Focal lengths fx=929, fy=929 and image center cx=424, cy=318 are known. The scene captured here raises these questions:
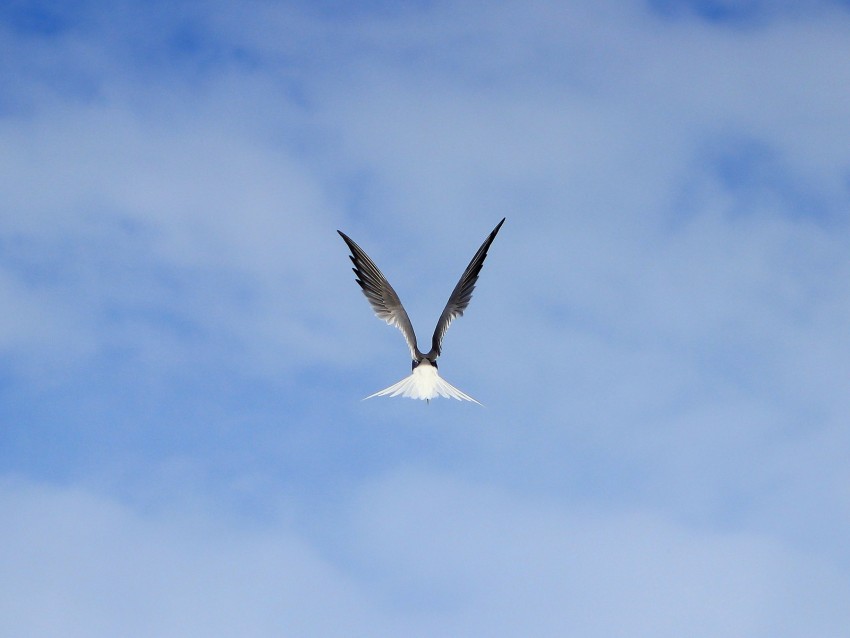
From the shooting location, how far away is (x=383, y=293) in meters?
30.2

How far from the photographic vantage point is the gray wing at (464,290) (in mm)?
29828

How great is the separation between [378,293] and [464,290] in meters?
2.81

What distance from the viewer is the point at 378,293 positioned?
30.1 m

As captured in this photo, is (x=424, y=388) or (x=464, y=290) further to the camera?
(x=464, y=290)

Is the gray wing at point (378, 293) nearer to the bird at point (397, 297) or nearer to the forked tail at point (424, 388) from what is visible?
the bird at point (397, 297)

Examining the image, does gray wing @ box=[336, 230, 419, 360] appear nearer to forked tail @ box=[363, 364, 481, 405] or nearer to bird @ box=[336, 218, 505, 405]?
bird @ box=[336, 218, 505, 405]

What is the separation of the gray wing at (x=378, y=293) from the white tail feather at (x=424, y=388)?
2839 millimetres

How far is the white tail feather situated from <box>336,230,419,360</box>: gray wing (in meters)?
2.84

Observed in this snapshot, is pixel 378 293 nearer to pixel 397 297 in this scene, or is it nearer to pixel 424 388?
pixel 397 297

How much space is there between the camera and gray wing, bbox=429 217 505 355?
29.8 meters

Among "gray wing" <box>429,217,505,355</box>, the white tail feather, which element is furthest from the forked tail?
"gray wing" <box>429,217,505,355</box>

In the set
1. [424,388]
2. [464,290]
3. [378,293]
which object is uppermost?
[464,290]

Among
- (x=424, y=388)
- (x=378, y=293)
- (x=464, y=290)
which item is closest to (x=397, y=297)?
(x=378, y=293)

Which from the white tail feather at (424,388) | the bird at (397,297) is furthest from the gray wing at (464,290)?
the white tail feather at (424,388)
